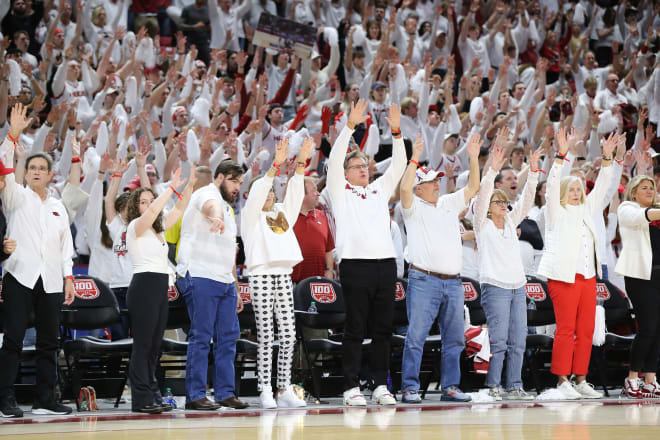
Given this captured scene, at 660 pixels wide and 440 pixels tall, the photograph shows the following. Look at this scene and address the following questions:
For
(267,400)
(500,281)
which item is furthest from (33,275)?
(500,281)

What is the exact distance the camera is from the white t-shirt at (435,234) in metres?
7.82

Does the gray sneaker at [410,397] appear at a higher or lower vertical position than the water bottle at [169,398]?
higher

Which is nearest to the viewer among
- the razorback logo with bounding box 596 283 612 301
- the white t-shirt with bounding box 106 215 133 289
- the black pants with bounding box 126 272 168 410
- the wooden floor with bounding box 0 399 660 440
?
the wooden floor with bounding box 0 399 660 440

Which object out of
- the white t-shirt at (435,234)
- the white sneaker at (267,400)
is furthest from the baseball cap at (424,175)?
the white sneaker at (267,400)

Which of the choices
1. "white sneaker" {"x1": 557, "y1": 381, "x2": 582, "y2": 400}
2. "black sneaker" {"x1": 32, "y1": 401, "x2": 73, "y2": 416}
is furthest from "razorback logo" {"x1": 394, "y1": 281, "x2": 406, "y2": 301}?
"black sneaker" {"x1": 32, "y1": 401, "x2": 73, "y2": 416}

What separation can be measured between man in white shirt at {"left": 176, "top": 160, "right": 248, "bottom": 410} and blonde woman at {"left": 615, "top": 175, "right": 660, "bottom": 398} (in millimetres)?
→ 3704

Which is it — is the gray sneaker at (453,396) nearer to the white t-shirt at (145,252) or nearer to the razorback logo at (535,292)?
the razorback logo at (535,292)

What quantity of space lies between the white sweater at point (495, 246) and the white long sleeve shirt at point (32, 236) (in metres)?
3.60

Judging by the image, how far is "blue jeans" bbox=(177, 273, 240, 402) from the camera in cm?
714

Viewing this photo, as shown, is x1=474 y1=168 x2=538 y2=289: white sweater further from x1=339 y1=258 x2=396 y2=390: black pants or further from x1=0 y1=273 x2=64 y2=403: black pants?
x1=0 y1=273 x2=64 y2=403: black pants

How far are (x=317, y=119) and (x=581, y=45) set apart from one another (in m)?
6.79

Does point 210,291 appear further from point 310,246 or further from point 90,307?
point 310,246

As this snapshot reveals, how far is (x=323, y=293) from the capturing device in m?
8.27

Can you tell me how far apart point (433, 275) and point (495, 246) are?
0.75m
